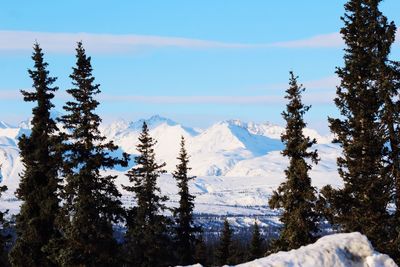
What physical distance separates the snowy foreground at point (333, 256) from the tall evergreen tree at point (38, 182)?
19.6 meters

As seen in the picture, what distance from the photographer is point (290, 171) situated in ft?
108

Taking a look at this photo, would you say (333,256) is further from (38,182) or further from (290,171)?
(38,182)

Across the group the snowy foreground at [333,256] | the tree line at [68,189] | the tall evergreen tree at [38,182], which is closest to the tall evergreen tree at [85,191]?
the tree line at [68,189]

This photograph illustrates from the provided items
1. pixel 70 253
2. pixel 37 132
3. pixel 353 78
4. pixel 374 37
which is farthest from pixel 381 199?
pixel 37 132

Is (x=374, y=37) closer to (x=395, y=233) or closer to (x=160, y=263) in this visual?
(x=395, y=233)

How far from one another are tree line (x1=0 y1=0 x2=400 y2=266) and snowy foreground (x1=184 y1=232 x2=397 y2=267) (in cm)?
909

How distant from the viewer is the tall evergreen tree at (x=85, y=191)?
27.1 metres

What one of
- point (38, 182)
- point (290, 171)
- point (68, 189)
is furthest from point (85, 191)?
point (290, 171)

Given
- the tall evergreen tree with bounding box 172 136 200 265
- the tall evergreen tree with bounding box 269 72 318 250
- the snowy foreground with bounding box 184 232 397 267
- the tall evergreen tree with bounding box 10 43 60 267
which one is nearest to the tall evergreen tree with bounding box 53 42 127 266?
the tall evergreen tree with bounding box 10 43 60 267

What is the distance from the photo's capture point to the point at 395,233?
25609 millimetres

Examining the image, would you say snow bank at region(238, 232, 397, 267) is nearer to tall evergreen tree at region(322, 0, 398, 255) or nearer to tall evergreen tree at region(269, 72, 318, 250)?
tall evergreen tree at region(322, 0, 398, 255)

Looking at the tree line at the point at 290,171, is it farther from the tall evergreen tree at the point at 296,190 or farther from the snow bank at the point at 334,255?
the snow bank at the point at 334,255

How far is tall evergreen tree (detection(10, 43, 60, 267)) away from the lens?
31419mm

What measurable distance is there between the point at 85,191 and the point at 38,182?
19.7 ft
